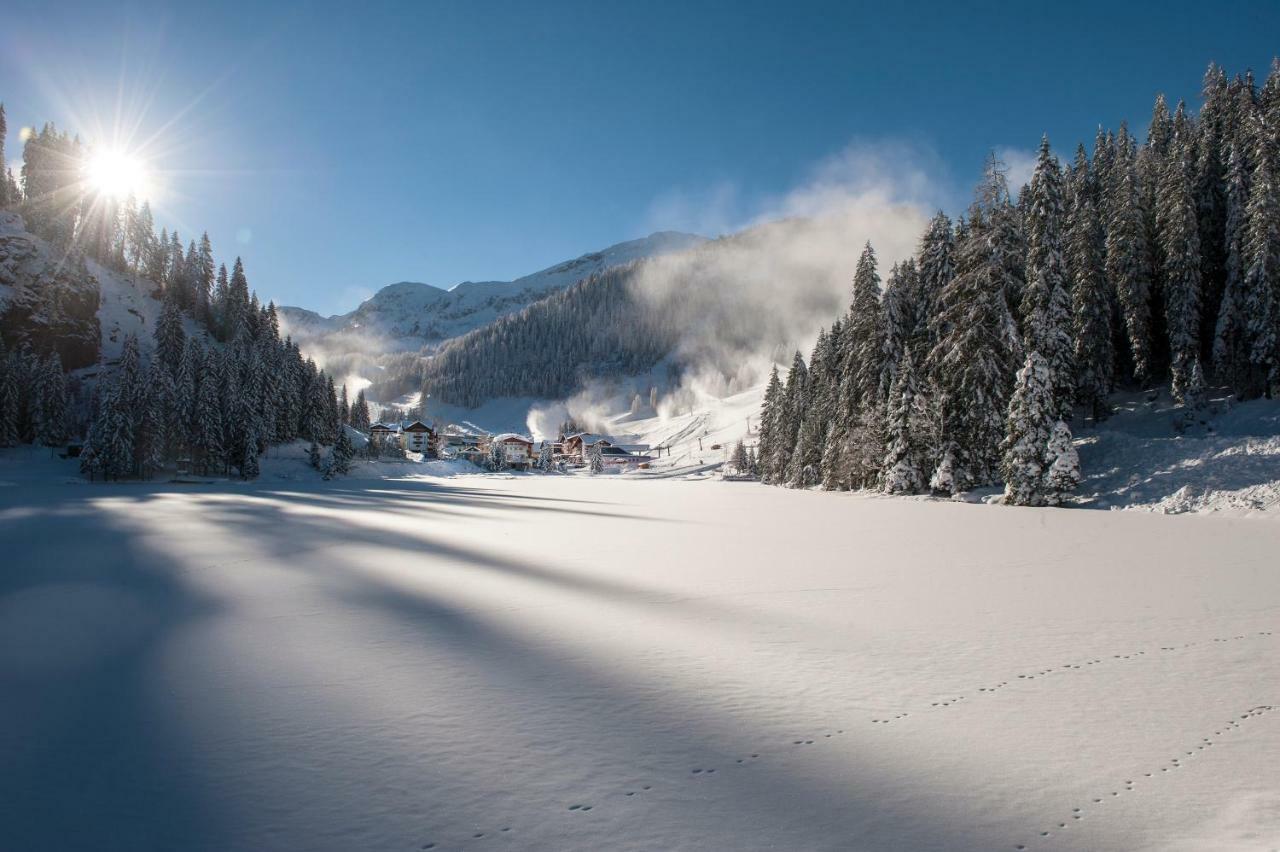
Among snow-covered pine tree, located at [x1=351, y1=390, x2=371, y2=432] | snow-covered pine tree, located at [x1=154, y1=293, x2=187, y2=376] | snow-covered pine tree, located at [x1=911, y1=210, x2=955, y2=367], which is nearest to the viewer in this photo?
snow-covered pine tree, located at [x1=911, y1=210, x2=955, y2=367]

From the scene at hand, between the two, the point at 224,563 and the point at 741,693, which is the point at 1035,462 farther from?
the point at 224,563

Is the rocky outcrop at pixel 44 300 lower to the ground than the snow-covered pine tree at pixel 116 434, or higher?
higher

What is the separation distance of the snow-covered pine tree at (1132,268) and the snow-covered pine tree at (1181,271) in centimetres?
110

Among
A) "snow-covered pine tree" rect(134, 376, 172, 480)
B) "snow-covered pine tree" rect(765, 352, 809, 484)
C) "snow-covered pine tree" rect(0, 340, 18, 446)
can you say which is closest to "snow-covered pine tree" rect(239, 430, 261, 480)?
"snow-covered pine tree" rect(134, 376, 172, 480)

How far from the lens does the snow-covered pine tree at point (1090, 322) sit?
36.5 metres

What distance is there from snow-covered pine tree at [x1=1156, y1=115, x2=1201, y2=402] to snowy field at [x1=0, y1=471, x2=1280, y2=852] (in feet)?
97.2

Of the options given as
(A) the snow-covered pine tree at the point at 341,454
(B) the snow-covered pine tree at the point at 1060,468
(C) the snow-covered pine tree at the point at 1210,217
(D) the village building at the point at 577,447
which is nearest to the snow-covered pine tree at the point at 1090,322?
(C) the snow-covered pine tree at the point at 1210,217

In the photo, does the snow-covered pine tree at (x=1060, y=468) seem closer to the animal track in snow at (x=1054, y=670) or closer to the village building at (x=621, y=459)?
the animal track in snow at (x=1054, y=670)

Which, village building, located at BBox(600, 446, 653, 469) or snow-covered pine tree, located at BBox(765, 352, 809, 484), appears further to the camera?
village building, located at BBox(600, 446, 653, 469)

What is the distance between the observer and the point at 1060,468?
94.8 feet

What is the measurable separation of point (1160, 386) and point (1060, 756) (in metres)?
47.4

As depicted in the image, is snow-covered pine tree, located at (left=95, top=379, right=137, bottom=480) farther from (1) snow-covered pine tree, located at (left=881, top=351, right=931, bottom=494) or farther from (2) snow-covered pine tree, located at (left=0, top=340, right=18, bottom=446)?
(1) snow-covered pine tree, located at (left=881, top=351, right=931, bottom=494)

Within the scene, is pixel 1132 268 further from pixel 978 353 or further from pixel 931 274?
pixel 978 353

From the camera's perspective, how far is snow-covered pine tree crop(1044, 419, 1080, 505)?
28844mm
